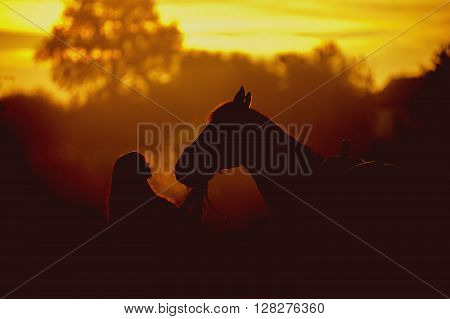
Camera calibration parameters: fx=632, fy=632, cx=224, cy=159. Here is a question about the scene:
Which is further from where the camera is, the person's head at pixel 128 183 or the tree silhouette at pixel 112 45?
the tree silhouette at pixel 112 45

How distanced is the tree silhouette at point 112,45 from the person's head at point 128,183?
6.64m

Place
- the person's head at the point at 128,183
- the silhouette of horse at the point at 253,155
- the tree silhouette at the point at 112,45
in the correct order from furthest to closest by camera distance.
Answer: the tree silhouette at the point at 112,45 → the silhouette of horse at the point at 253,155 → the person's head at the point at 128,183

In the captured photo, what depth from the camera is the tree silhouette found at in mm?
11984

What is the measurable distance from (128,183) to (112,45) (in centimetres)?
994

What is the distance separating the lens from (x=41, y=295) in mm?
5262

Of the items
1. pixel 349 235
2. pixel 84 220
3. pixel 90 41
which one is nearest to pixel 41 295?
pixel 84 220

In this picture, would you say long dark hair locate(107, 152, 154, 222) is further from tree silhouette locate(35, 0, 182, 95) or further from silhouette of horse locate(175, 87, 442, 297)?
tree silhouette locate(35, 0, 182, 95)

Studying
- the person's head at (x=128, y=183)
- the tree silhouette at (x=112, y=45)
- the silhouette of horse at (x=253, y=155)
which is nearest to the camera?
the person's head at (x=128, y=183)

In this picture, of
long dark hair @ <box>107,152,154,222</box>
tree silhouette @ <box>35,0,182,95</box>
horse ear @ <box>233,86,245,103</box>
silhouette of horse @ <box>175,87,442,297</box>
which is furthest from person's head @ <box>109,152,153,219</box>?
tree silhouette @ <box>35,0,182,95</box>

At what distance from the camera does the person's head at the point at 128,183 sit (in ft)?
15.1

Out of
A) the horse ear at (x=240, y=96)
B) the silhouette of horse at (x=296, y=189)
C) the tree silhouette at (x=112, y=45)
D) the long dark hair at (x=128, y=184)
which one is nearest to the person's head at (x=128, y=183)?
the long dark hair at (x=128, y=184)

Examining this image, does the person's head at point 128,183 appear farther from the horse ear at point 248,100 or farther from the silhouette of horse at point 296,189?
the horse ear at point 248,100

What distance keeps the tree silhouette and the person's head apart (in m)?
6.64

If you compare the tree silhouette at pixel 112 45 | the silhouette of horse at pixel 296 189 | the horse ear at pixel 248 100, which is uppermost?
the tree silhouette at pixel 112 45
